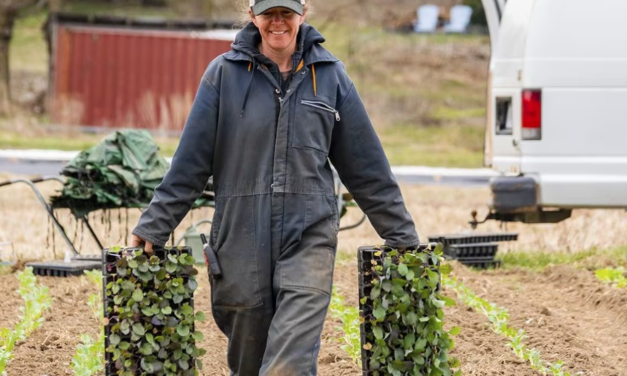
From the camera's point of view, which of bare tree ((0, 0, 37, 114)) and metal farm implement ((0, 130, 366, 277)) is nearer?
metal farm implement ((0, 130, 366, 277))

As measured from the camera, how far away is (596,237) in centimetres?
1188

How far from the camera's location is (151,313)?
4.61 metres

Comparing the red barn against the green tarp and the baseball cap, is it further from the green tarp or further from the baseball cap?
the baseball cap

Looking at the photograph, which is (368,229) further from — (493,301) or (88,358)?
(88,358)

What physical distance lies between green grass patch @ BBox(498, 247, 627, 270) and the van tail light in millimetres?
1494

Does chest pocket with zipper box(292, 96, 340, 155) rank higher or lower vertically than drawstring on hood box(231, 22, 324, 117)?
lower

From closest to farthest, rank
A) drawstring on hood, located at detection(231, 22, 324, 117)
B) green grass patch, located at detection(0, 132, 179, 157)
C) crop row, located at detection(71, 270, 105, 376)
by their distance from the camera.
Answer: drawstring on hood, located at detection(231, 22, 324, 117) < crop row, located at detection(71, 270, 105, 376) < green grass patch, located at detection(0, 132, 179, 157)

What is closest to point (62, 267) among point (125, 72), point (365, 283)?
point (365, 283)

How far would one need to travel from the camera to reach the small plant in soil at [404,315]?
4.70m

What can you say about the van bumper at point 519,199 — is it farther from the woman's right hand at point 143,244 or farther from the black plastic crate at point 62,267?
the woman's right hand at point 143,244

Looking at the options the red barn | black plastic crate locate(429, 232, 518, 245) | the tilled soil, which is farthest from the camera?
the red barn

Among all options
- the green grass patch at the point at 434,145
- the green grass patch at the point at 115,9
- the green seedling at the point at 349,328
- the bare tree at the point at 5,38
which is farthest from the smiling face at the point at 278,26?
the green grass patch at the point at 115,9

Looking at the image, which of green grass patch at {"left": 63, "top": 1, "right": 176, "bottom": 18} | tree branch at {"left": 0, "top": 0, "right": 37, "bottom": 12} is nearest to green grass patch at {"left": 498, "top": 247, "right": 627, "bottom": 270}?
tree branch at {"left": 0, "top": 0, "right": 37, "bottom": 12}

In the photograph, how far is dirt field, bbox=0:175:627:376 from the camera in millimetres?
6578
